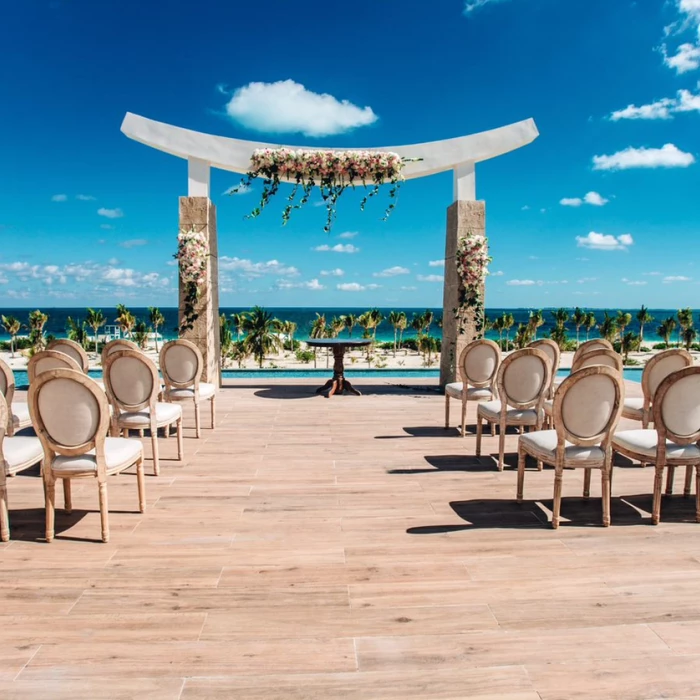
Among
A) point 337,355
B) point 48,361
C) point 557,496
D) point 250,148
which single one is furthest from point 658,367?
point 250,148

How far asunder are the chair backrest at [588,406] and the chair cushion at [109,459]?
A: 264cm

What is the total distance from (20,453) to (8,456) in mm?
67

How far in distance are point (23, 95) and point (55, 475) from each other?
15.1 meters

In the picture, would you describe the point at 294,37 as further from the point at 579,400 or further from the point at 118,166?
the point at 118,166

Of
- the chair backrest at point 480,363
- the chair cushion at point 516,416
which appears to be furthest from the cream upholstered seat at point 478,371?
the chair cushion at point 516,416

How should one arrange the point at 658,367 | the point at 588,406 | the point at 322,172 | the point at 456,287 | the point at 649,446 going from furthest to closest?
the point at 456,287 → the point at 322,172 → the point at 658,367 → the point at 649,446 → the point at 588,406

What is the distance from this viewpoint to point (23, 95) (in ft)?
44.2

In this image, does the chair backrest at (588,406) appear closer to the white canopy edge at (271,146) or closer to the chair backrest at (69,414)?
the chair backrest at (69,414)

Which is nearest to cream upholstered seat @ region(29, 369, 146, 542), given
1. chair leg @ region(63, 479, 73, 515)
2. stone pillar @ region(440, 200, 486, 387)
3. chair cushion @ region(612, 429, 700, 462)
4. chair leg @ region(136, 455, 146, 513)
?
chair leg @ region(136, 455, 146, 513)

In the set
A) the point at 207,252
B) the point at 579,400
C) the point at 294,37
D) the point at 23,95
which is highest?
the point at 23,95

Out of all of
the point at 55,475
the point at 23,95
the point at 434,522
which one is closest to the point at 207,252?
the point at 55,475

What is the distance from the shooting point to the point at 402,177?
25.5 ft

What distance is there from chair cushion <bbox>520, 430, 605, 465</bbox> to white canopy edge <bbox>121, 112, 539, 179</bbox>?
18.7 ft

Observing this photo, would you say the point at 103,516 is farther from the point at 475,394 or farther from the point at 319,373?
the point at 319,373
